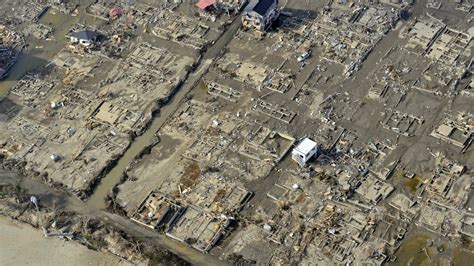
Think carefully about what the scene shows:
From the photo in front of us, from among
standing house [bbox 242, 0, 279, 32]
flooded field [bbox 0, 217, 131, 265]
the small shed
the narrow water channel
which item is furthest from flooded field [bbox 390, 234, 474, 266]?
standing house [bbox 242, 0, 279, 32]

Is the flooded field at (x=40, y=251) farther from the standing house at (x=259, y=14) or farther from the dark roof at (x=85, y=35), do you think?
the standing house at (x=259, y=14)

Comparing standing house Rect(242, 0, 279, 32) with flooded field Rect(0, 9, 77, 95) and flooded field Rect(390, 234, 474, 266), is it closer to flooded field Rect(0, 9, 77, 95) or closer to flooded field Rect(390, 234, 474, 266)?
flooded field Rect(0, 9, 77, 95)

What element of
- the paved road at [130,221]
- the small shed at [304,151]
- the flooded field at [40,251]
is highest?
the small shed at [304,151]

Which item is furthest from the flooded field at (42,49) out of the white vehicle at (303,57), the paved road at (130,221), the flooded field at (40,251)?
the white vehicle at (303,57)

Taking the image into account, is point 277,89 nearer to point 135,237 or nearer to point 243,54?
point 243,54

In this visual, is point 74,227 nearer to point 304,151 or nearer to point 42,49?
point 304,151

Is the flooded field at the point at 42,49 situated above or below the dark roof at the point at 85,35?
below

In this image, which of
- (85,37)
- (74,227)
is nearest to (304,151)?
(74,227)

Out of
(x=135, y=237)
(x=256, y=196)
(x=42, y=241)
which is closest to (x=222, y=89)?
(x=256, y=196)
